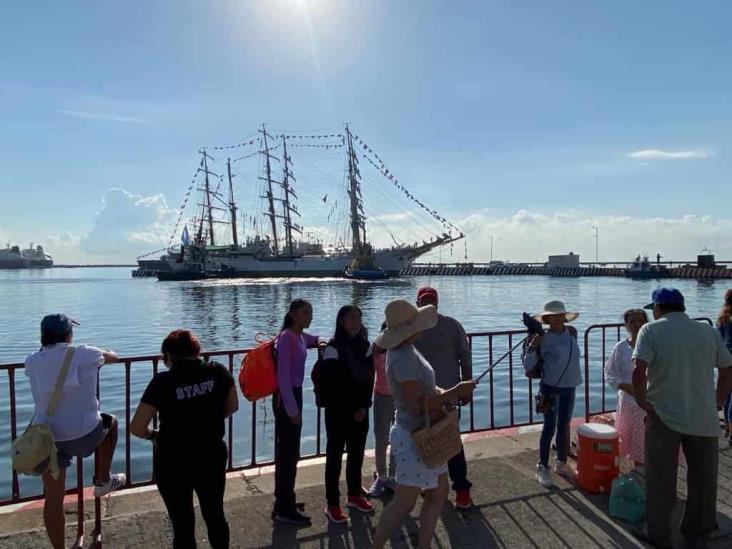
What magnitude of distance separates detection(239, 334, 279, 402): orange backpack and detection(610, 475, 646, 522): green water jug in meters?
2.78

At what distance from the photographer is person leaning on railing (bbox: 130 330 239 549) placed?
133 inches

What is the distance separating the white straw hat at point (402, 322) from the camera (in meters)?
3.57

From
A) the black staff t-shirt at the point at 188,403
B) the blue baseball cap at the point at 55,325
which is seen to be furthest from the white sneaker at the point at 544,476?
the blue baseball cap at the point at 55,325

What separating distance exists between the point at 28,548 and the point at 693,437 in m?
4.58

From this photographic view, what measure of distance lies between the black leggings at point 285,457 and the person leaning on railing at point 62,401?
1.27 m

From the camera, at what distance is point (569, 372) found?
5.21 m

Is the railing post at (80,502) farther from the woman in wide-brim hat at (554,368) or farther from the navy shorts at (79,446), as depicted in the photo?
the woman in wide-brim hat at (554,368)

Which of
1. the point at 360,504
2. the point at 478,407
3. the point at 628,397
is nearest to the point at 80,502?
the point at 360,504

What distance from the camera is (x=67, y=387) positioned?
361cm

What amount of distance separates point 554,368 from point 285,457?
8.20ft

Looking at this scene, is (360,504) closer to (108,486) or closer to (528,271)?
(108,486)

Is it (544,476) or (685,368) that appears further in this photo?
(544,476)

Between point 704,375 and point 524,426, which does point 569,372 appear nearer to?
point 704,375

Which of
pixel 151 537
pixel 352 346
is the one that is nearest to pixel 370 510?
pixel 352 346
